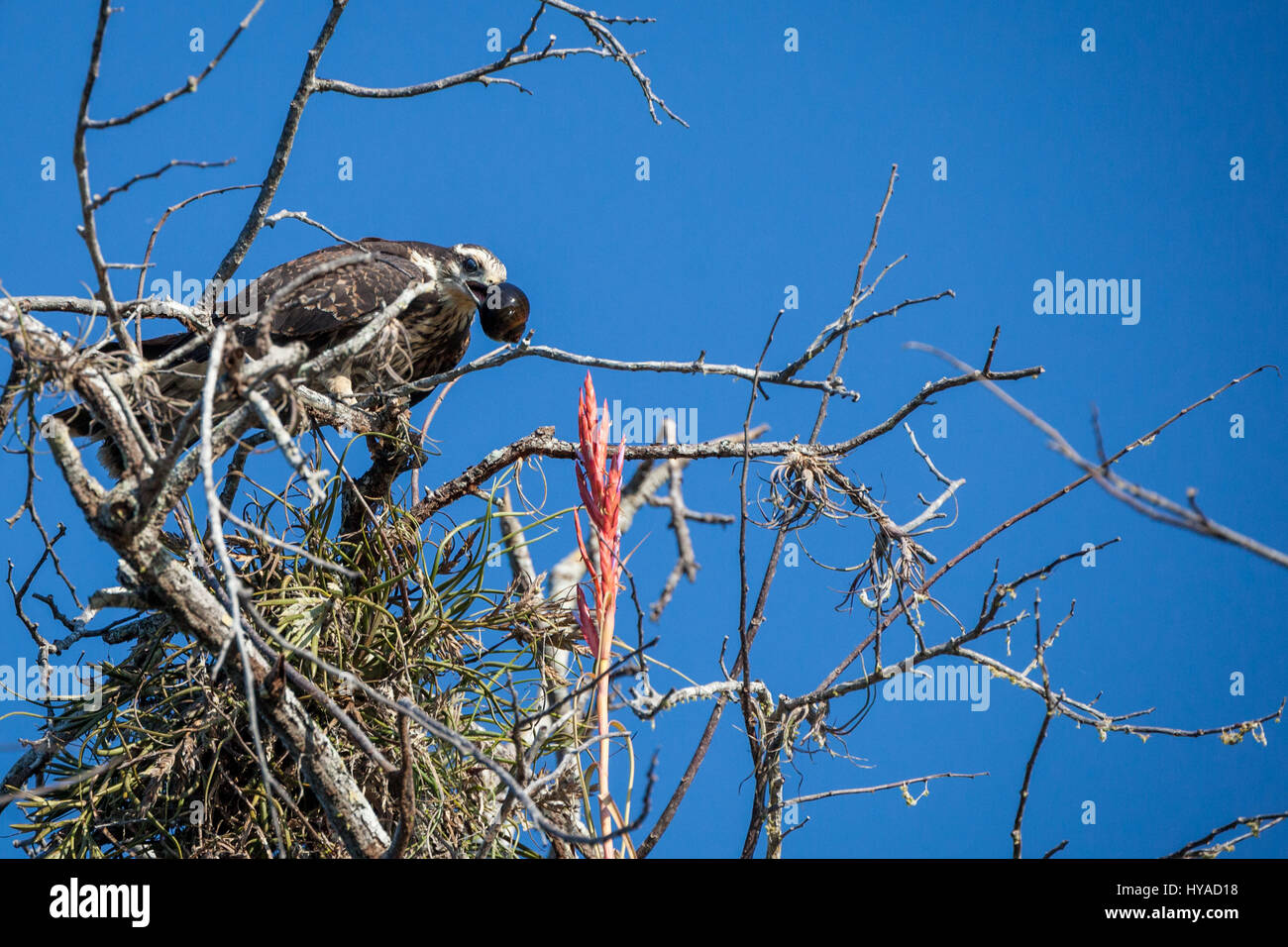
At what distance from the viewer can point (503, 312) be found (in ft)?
17.2

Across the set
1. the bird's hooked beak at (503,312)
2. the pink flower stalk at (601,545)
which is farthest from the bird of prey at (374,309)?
the pink flower stalk at (601,545)

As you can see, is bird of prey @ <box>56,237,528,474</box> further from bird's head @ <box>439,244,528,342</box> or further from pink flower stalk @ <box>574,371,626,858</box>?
pink flower stalk @ <box>574,371,626,858</box>

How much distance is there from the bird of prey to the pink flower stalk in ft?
3.74

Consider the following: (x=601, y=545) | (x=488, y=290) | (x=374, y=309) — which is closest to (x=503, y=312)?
(x=488, y=290)

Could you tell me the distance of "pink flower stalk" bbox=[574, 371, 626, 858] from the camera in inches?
111

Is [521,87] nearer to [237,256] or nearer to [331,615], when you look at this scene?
[237,256]

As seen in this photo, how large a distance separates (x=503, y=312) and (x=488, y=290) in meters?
0.23

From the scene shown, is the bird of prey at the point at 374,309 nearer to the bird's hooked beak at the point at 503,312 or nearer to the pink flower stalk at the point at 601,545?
the bird's hooked beak at the point at 503,312

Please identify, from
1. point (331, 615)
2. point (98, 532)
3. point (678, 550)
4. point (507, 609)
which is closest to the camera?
point (98, 532)

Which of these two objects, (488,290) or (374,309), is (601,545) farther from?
(488,290)

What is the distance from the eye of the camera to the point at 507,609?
12.6 ft
